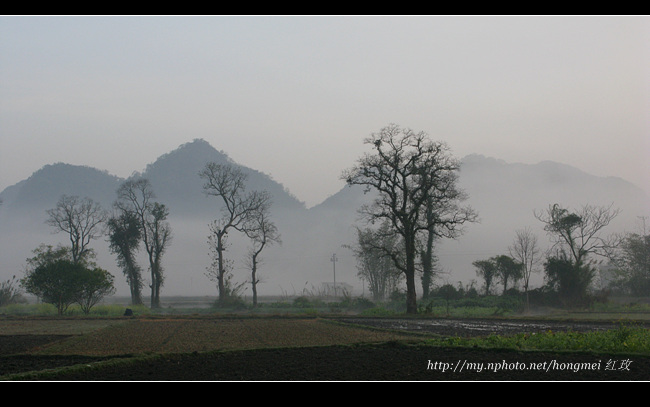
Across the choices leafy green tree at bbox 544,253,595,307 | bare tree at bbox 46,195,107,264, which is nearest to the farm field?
leafy green tree at bbox 544,253,595,307

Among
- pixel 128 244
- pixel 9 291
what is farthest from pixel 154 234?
pixel 9 291

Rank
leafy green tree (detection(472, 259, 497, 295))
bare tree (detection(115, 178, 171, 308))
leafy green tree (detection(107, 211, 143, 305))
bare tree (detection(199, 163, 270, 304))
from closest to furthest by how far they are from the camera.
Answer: leafy green tree (detection(472, 259, 497, 295)) → bare tree (detection(199, 163, 270, 304)) → bare tree (detection(115, 178, 171, 308)) → leafy green tree (detection(107, 211, 143, 305))

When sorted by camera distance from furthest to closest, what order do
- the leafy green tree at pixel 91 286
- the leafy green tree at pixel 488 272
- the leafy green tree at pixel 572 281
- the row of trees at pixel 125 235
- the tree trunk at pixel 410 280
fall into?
the row of trees at pixel 125 235, the leafy green tree at pixel 488 272, the leafy green tree at pixel 572 281, the leafy green tree at pixel 91 286, the tree trunk at pixel 410 280

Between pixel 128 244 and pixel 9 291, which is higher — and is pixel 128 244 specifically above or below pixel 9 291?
above

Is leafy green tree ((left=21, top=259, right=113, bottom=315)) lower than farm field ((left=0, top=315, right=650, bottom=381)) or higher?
higher

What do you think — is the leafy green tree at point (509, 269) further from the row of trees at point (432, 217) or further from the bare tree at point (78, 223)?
the bare tree at point (78, 223)

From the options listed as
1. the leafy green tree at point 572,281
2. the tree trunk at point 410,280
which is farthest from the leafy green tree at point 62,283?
the leafy green tree at point 572,281

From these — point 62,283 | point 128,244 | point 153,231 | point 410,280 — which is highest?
point 153,231

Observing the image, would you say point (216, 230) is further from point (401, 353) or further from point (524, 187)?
point (524, 187)

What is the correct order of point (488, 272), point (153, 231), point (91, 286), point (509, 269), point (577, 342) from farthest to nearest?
point (153, 231), point (488, 272), point (509, 269), point (91, 286), point (577, 342)

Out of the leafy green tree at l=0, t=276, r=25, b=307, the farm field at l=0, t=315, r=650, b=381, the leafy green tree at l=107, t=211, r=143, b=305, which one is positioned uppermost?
the leafy green tree at l=107, t=211, r=143, b=305

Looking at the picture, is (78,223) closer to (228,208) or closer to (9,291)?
(9,291)

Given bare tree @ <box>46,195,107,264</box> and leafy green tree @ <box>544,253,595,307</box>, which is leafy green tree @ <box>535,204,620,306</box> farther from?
bare tree @ <box>46,195,107,264</box>

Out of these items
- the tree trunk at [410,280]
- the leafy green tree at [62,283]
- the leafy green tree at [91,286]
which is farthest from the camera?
the leafy green tree at [91,286]
